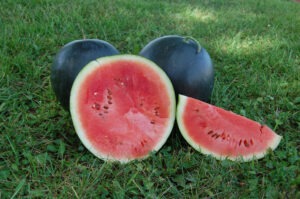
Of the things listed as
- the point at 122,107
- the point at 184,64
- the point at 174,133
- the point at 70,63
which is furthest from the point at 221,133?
the point at 70,63

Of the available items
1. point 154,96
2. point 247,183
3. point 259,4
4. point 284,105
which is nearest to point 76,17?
point 154,96

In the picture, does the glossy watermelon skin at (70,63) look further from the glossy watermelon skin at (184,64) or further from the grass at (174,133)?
the glossy watermelon skin at (184,64)

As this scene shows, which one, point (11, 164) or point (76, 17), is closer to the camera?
point (11, 164)

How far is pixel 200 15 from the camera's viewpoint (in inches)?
197

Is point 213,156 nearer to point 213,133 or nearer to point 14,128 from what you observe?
point 213,133

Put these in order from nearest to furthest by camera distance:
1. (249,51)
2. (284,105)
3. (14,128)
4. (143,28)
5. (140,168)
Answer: (140,168) < (14,128) < (284,105) < (249,51) < (143,28)

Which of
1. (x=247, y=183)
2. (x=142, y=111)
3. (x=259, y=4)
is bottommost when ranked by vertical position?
(x=259, y=4)

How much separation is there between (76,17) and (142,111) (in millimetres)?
2186

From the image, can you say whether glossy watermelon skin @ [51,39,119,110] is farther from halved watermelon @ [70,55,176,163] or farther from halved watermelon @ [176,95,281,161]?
halved watermelon @ [176,95,281,161]

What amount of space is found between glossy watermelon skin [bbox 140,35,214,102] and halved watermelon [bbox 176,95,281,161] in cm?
18

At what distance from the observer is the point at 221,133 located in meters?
2.28

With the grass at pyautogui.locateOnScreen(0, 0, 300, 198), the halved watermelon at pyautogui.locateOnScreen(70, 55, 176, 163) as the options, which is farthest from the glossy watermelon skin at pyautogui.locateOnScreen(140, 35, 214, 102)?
the grass at pyautogui.locateOnScreen(0, 0, 300, 198)

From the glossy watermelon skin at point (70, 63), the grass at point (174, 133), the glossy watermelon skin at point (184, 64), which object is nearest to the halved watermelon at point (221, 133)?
the grass at point (174, 133)

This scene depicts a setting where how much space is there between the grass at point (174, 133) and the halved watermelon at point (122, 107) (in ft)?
0.33
